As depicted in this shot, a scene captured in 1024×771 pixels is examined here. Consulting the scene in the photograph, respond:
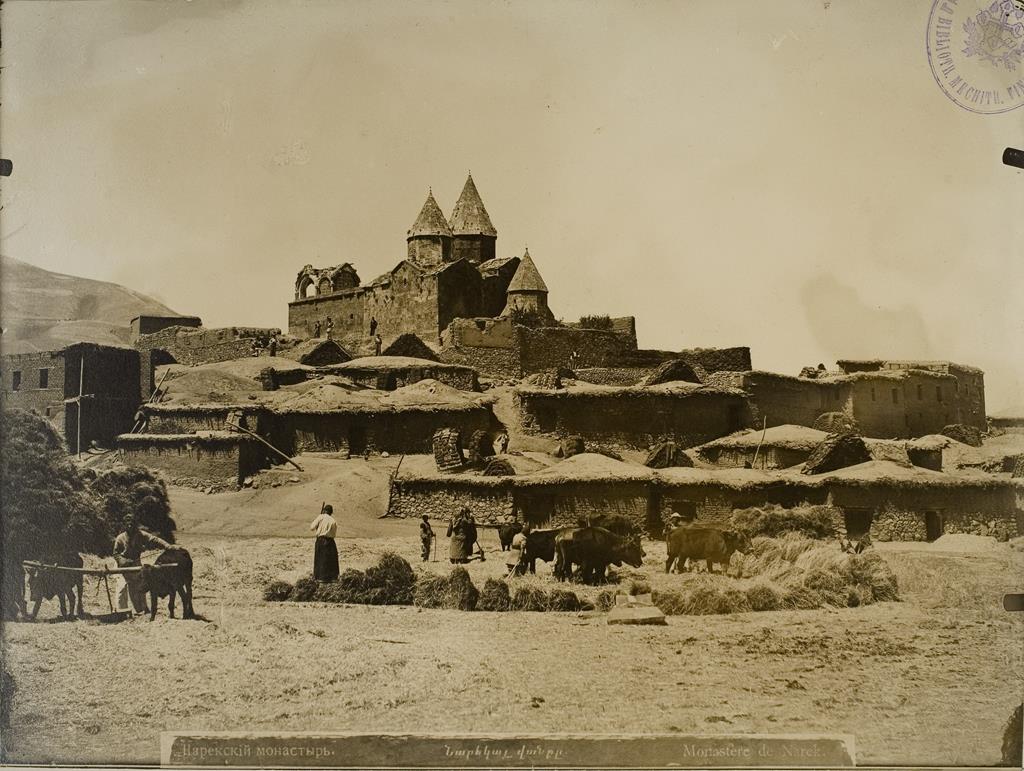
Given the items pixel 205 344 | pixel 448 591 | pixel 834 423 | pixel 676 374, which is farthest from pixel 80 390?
pixel 834 423

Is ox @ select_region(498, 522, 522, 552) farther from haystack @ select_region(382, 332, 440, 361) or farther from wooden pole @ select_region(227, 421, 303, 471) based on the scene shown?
haystack @ select_region(382, 332, 440, 361)

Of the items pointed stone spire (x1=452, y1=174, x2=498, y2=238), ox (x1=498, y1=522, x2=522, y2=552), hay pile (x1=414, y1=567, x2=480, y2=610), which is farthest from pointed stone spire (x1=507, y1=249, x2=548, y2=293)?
hay pile (x1=414, y1=567, x2=480, y2=610)

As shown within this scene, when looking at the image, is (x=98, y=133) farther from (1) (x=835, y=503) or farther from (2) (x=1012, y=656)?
(2) (x=1012, y=656)

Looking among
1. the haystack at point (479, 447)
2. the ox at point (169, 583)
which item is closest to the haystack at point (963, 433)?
the haystack at point (479, 447)

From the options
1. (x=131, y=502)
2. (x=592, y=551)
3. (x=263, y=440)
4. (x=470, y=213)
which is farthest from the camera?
(x=470, y=213)

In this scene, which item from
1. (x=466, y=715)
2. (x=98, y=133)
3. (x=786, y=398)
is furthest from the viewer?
(x=786, y=398)

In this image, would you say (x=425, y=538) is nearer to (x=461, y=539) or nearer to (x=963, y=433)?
(x=461, y=539)

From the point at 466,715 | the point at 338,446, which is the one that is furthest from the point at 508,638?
the point at 338,446
